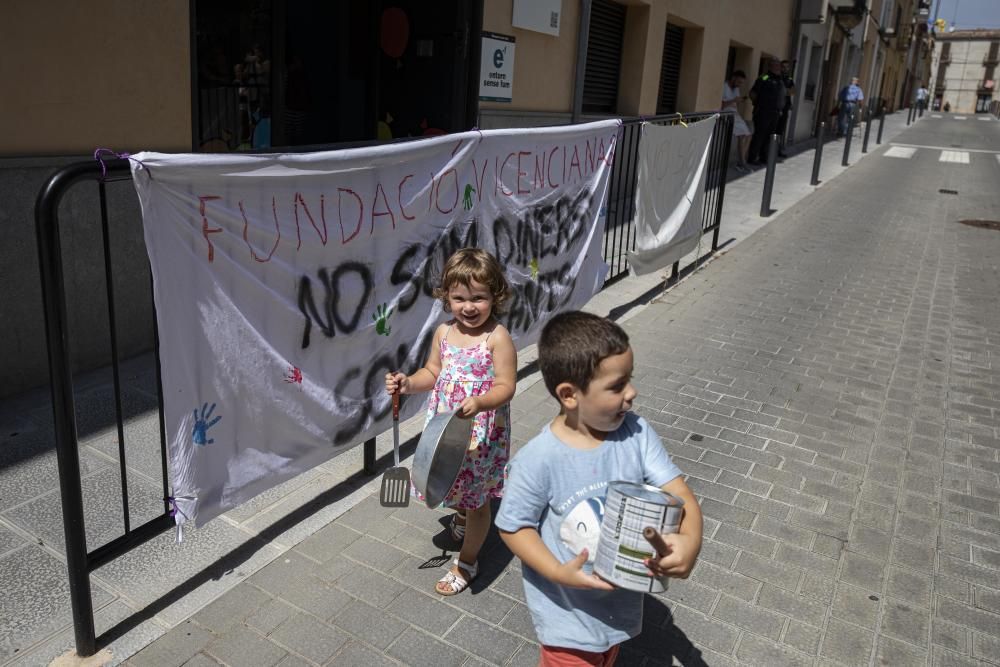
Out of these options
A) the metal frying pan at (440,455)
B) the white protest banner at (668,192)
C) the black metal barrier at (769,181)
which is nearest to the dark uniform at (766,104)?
the black metal barrier at (769,181)

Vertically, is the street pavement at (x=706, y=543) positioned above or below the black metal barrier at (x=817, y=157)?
below

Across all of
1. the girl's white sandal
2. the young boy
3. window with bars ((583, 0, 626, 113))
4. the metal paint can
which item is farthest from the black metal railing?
window with bars ((583, 0, 626, 113))

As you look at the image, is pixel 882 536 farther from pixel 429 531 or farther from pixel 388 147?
pixel 388 147

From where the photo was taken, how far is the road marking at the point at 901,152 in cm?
2378

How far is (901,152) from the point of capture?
24.9 meters

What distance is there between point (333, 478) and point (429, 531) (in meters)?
0.66

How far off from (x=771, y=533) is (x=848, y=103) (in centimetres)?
2438

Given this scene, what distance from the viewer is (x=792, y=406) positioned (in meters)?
5.11

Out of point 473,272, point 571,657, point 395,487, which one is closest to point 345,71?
point 473,272

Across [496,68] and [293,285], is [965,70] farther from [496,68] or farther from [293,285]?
[293,285]

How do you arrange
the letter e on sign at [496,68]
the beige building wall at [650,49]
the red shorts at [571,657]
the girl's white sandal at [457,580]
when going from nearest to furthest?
the red shorts at [571,657], the girl's white sandal at [457,580], the letter e on sign at [496,68], the beige building wall at [650,49]

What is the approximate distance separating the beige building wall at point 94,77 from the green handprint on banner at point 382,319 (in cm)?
226

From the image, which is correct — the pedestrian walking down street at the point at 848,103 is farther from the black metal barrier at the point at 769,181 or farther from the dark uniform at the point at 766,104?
the black metal barrier at the point at 769,181

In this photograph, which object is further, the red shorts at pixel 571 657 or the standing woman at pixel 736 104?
the standing woman at pixel 736 104
